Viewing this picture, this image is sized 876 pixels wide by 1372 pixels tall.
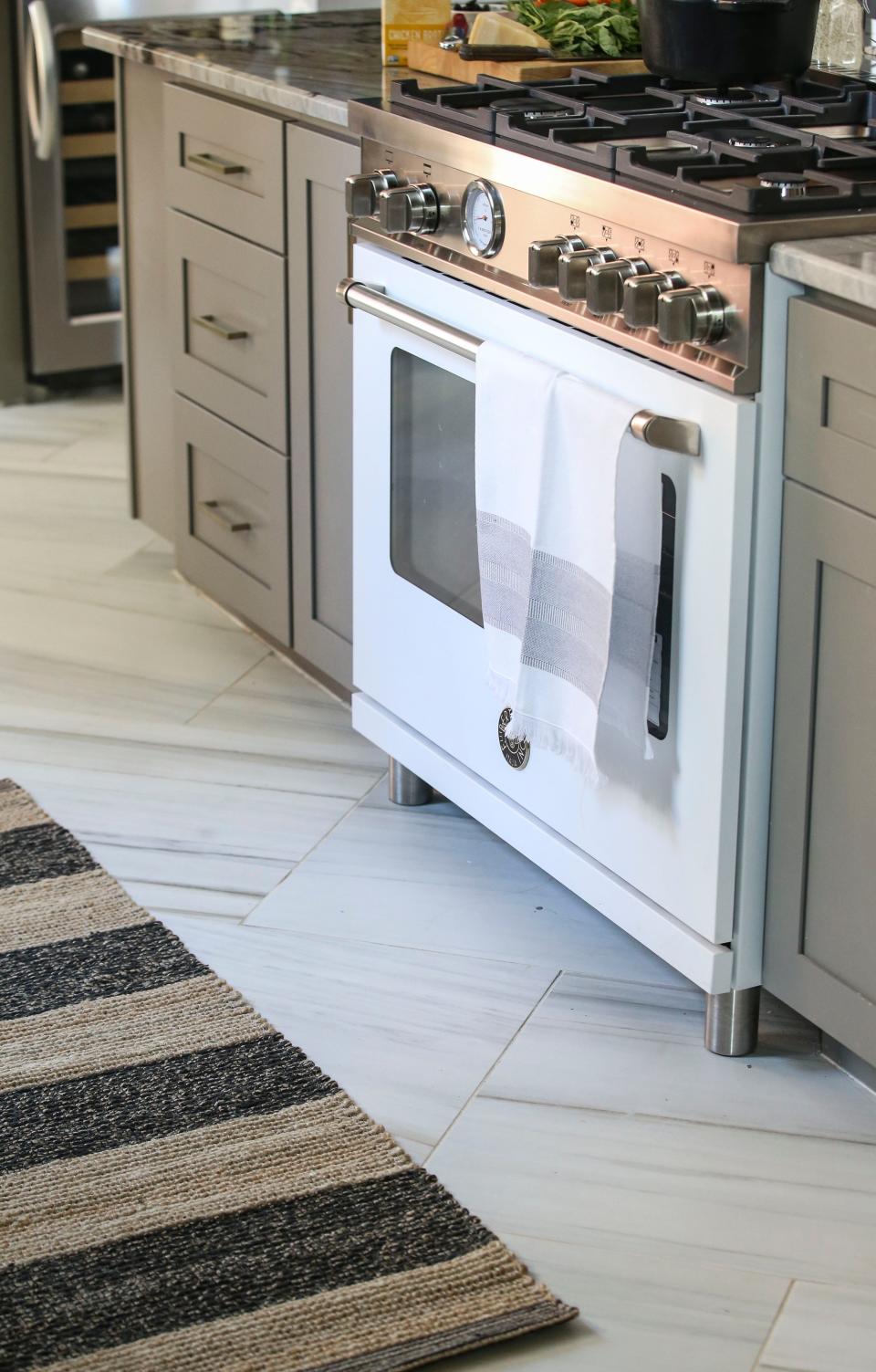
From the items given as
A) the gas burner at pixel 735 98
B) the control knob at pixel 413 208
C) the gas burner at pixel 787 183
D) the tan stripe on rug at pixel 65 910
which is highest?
the gas burner at pixel 735 98

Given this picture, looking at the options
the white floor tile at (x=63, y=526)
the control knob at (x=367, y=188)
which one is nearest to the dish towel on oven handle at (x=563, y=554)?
the control knob at (x=367, y=188)

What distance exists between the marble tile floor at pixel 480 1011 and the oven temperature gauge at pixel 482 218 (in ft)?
2.60

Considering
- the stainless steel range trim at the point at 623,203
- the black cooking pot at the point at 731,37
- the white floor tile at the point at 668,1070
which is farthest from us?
the black cooking pot at the point at 731,37

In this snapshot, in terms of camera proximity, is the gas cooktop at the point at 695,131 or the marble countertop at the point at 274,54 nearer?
the gas cooktop at the point at 695,131

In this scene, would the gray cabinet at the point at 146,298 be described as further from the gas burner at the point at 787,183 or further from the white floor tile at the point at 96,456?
the gas burner at the point at 787,183

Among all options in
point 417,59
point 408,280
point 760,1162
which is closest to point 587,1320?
point 760,1162

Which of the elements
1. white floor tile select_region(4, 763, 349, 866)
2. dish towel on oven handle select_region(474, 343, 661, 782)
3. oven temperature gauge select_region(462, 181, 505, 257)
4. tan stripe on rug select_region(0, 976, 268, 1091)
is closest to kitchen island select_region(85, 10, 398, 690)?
white floor tile select_region(4, 763, 349, 866)

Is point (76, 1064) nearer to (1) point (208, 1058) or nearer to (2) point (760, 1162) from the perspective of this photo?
(1) point (208, 1058)

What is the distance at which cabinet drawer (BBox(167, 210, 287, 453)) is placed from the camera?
8.68ft

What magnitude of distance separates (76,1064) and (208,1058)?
0.45 feet

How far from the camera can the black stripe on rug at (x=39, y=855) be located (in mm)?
2279

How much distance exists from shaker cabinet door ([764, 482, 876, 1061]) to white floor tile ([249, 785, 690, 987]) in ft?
1.04

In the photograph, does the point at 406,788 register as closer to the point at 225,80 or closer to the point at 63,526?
the point at 225,80

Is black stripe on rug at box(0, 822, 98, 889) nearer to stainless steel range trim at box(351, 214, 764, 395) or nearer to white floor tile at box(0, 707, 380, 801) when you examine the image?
white floor tile at box(0, 707, 380, 801)
